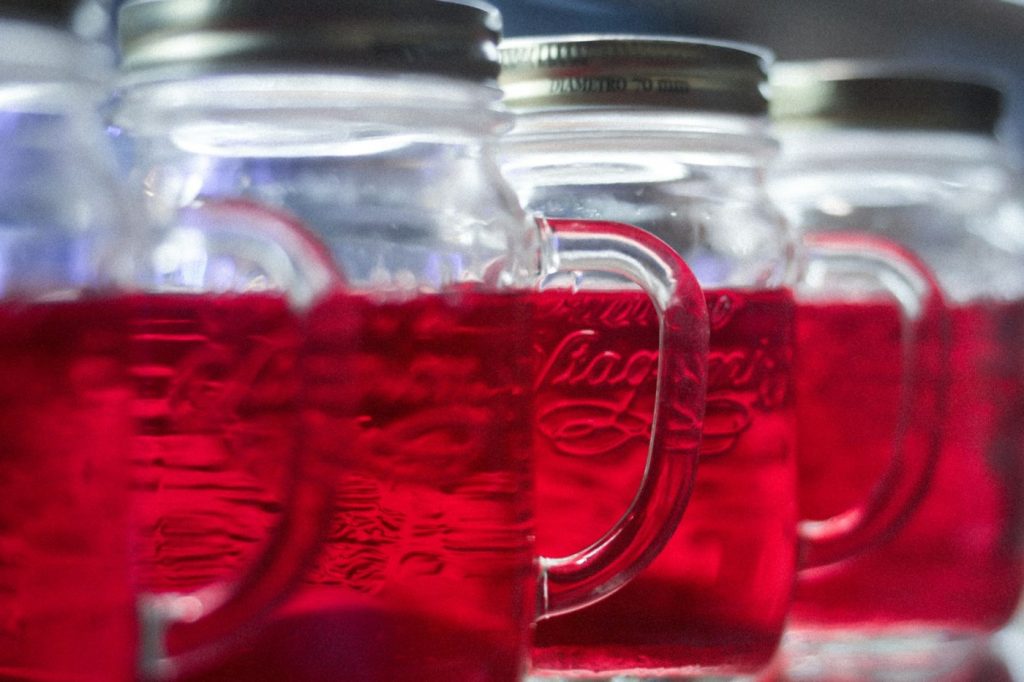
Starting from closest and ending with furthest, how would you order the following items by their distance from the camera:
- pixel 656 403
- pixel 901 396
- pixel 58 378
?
pixel 58 378 < pixel 656 403 < pixel 901 396

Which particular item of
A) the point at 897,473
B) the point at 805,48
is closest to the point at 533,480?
the point at 897,473

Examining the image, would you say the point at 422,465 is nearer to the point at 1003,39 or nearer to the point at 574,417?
the point at 574,417

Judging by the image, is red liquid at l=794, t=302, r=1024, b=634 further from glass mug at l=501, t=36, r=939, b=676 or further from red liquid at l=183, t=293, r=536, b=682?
red liquid at l=183, t=293, r=536, b=682

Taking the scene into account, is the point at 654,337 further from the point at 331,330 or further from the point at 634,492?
the point at 331,330

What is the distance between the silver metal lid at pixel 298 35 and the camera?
58 centimetres

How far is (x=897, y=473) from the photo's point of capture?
93cm

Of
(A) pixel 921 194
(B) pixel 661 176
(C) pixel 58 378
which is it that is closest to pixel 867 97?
(A) pixel 921 194

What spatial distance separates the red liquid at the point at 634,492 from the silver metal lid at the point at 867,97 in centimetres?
22

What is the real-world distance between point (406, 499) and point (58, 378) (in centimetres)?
15

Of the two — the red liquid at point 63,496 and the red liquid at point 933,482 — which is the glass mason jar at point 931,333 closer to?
the red liquid at point 933,482

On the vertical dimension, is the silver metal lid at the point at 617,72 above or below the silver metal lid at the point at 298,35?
above

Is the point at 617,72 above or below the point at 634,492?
above


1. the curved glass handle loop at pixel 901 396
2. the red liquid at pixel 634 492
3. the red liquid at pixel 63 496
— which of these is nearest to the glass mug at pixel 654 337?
the red liquid at pixel 634 492

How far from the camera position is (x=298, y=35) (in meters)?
0.58
